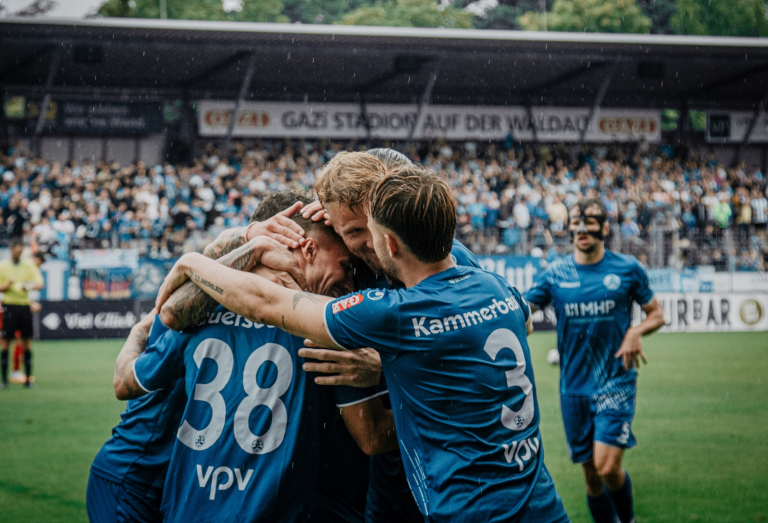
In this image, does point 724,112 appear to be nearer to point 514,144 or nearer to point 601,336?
point 514,144

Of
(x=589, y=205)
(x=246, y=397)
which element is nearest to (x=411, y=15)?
(x=589, y=205)

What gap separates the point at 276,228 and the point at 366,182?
0.39 m

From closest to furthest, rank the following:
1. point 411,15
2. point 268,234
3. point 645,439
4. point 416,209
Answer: point 416,209 < point 268,234 < point 645,439 < point 411,15

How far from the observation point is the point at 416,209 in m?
2.48

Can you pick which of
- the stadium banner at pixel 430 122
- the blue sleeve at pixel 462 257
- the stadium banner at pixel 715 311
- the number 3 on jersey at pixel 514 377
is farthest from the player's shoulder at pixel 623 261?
the stadium banner at pixel 430 122

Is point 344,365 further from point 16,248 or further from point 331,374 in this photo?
point 16,248

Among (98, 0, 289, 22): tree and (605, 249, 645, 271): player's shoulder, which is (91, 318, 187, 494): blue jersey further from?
(98, 0, 289, 22): tree

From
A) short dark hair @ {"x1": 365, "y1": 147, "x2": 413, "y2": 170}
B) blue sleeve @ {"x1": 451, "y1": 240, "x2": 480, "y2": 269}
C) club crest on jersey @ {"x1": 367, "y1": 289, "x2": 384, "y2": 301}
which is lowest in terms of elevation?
club crest on jersey @ {"x1": 367, "y1": 289, "x2": 384, "y2": 301}

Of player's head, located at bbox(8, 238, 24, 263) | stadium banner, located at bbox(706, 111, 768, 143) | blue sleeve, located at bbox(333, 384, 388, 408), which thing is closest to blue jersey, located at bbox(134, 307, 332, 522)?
blue sleeve, located at bbox(333, 384, 388, 408)

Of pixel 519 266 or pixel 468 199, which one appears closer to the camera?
pixel 519 266

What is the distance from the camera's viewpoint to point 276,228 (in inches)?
113

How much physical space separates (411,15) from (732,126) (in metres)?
23.7

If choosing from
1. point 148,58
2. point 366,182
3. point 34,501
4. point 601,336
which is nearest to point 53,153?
point 148,58

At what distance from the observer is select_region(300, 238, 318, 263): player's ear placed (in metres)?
2.86
